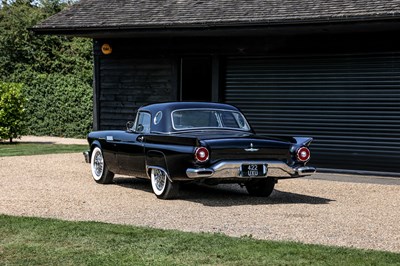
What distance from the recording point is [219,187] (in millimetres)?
14133

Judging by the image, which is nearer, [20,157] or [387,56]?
[387,56]

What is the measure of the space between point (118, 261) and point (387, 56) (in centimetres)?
1053

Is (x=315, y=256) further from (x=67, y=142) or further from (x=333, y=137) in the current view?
(x=67, y=142)

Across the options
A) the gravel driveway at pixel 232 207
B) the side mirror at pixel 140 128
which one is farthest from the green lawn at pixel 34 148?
the side mirror at pixel 140 128

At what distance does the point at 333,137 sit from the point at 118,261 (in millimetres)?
10569

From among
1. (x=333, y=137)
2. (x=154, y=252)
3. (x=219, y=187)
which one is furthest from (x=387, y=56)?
(x=154, y=252)

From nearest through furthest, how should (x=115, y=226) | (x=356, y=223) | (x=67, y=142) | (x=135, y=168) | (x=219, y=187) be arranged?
(x=115, y=226) < (x=356, y=223) < (x=135, y=168) < (x=219, y=187) < (x=67, y=142)

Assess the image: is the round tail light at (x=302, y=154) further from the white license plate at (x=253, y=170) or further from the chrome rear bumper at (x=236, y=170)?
the white license plate at (x=253, y=170)

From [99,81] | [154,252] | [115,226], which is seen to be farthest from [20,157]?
[154,252]

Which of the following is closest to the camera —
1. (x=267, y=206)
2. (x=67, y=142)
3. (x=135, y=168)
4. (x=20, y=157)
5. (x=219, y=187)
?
(x=267, y=206)

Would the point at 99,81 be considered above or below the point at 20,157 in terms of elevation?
above

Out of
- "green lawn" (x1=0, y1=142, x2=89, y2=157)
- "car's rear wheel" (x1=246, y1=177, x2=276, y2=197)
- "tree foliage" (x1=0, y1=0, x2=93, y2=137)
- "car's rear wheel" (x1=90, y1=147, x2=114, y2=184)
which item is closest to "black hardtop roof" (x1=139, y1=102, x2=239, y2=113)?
"car's rear wheel" (x1=246, y1=177, x2=276, y2=197)

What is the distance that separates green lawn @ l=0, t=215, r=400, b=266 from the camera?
24.0ft

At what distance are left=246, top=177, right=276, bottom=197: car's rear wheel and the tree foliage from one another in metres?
8.86
